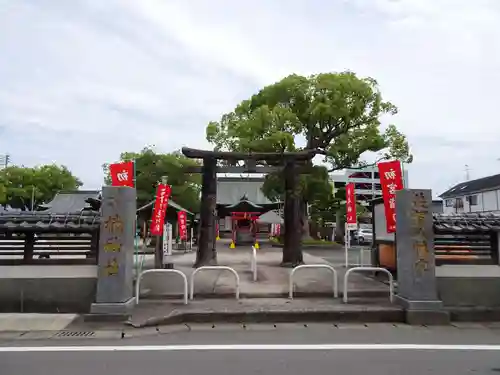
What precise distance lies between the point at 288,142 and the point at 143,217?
9388 millimetres

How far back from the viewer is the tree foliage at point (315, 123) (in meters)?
25.1

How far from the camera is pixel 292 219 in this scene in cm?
1683

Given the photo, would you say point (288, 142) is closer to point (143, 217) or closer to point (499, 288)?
point (143, 217)

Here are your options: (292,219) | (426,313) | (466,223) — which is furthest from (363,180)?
(426,313)

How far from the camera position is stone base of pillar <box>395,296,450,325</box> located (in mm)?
8461

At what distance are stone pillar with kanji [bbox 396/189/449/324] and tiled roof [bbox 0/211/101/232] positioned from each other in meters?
6.41

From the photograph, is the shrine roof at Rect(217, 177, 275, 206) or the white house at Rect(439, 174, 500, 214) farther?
the shrine roof at Rect(217, 177, 275, 206)

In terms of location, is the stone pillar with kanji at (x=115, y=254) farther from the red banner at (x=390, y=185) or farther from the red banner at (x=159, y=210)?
the red banner at (x=390, y=185)

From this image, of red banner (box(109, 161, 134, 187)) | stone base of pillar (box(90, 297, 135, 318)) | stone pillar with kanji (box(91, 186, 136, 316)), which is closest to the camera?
stone base of pillar (box(90, 297, 135, 318))

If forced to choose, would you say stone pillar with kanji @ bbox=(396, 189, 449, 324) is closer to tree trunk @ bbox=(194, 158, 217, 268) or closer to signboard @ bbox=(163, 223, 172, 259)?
tree trunk @ bbox=(194, 158, 217, 268)

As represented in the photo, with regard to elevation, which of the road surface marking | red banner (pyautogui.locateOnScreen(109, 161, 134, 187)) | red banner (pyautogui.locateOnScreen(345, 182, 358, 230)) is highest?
red banner (pyautogui.locateOnScreen(109, 161, 134, 187))

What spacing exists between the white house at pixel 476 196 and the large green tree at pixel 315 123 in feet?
53.1

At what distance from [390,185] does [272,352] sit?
742 cm

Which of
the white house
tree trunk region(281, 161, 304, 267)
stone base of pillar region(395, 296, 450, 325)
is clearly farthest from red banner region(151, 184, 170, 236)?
the white house
